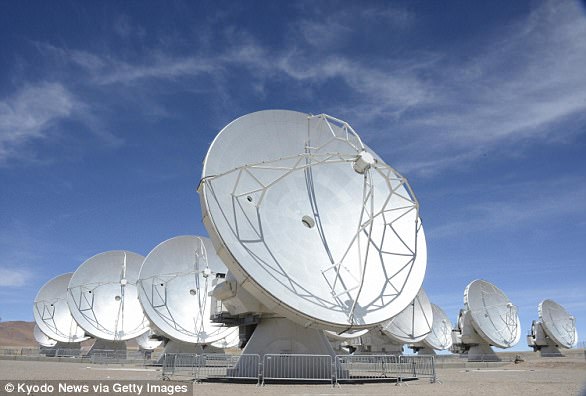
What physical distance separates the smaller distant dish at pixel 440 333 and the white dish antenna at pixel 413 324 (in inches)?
462

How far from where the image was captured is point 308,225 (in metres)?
23.9

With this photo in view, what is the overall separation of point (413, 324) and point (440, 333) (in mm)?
18093

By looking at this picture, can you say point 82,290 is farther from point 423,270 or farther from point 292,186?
point 423,270

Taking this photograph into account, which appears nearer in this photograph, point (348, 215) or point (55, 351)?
point (348, 215)

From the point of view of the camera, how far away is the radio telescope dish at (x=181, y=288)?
3709cm

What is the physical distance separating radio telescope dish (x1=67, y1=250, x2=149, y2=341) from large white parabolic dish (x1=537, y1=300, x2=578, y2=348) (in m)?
43.3

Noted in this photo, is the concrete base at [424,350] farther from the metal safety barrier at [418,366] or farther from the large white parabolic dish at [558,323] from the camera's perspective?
the metal safety barrier at [418,366]

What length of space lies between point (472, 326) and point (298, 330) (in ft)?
103

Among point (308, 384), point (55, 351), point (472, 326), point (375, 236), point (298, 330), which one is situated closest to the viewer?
point (308, 384)

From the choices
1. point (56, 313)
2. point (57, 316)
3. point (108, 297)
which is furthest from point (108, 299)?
point (56, 313)

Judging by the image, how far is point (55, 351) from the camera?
2184 inches

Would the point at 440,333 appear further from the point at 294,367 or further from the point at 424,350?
the point at 294,367

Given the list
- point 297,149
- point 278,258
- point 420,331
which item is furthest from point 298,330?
point 420,331

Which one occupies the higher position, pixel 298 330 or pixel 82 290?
pixel 82 290
